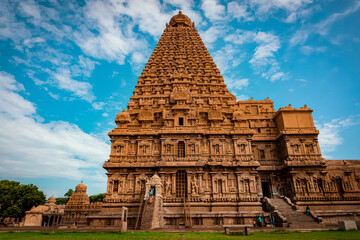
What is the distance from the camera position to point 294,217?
85.3 feet

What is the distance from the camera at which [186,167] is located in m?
29.4

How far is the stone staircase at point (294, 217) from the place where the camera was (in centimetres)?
2394

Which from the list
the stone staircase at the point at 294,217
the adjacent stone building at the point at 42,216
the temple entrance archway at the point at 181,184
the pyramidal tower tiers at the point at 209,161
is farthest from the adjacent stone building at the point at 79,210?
the stone staircase at the point at 294,217

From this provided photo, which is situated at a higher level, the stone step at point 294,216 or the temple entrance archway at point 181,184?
the temple entrance archway at point 181,184

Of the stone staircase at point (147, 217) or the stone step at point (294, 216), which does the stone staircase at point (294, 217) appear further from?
the stone staircase at point (147, 217)

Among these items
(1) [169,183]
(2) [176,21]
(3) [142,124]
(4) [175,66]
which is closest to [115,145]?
(3) [142,124]

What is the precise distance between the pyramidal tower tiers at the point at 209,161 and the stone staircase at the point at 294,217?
182 cm

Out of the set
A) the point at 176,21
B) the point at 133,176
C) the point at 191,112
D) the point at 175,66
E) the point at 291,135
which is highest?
the point at 176,21

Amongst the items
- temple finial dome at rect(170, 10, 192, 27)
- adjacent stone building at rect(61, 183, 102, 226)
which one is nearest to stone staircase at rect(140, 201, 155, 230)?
adjacent stone building at rect(61, 183, 102, 226)

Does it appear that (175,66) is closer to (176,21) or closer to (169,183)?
(176,21)

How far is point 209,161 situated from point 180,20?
37.5 metres

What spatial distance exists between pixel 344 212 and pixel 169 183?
22.3m

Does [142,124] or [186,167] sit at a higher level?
[142,124]

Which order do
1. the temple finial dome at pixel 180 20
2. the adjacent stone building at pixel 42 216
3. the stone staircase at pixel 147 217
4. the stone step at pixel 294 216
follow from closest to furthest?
1. the stone staircase at pixel 147 217
2. the stone step at pixel 294 216
3. the adjacent stone building at pixel 42 216
4. the temple finial dome at pixel 180 20
